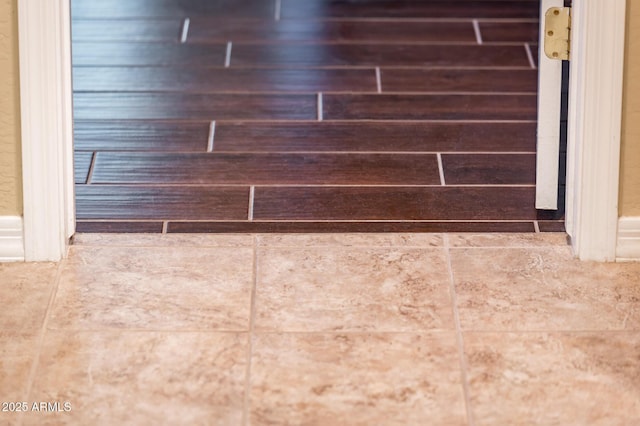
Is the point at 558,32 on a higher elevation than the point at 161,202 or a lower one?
higher

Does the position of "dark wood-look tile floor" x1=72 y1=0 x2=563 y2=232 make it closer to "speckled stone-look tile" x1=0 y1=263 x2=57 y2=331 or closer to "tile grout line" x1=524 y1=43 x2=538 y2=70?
"tile grout line" x1=524 y1=43 x2=538 y2=70

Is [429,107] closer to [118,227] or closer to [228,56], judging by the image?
[228,56]

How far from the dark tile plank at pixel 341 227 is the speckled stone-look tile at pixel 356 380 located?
493 millimetres

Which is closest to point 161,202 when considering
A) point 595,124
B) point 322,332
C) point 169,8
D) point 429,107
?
point 322,332

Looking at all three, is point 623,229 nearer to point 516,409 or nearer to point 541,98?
point 541,98

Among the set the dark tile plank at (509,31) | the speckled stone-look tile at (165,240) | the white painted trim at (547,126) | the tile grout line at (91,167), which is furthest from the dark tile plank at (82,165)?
the dark tile plank at (509,31)

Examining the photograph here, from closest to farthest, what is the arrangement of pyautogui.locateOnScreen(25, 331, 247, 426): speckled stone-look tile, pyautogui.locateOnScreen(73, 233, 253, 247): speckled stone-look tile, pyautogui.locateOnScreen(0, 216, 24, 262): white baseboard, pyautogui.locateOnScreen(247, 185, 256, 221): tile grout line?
1. pyautogui.locateOnScreen(25, 331, 247, 426): speckled stone-look tile
2. pyautogui.locateOnScreen(0, 216, 24, 262): white baseboard
3. pyautogui.locateOnScreen(73, 233, 253, 247): speckled stone-look tile
4. pyautogui.locateOnScreen(247, 185, 256, 221): tile grout line

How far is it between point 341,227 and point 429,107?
0.75 m

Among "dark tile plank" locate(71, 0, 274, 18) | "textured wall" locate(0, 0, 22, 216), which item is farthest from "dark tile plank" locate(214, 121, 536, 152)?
"dark tile plank" locate(71, 0, 274, 18)

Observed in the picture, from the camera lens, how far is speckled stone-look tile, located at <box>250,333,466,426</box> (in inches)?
77.2

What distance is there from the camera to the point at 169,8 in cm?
395

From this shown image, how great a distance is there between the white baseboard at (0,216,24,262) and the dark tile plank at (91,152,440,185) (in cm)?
45

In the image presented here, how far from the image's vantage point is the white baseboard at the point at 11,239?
2.46 meters

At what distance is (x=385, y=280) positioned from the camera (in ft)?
7.88
